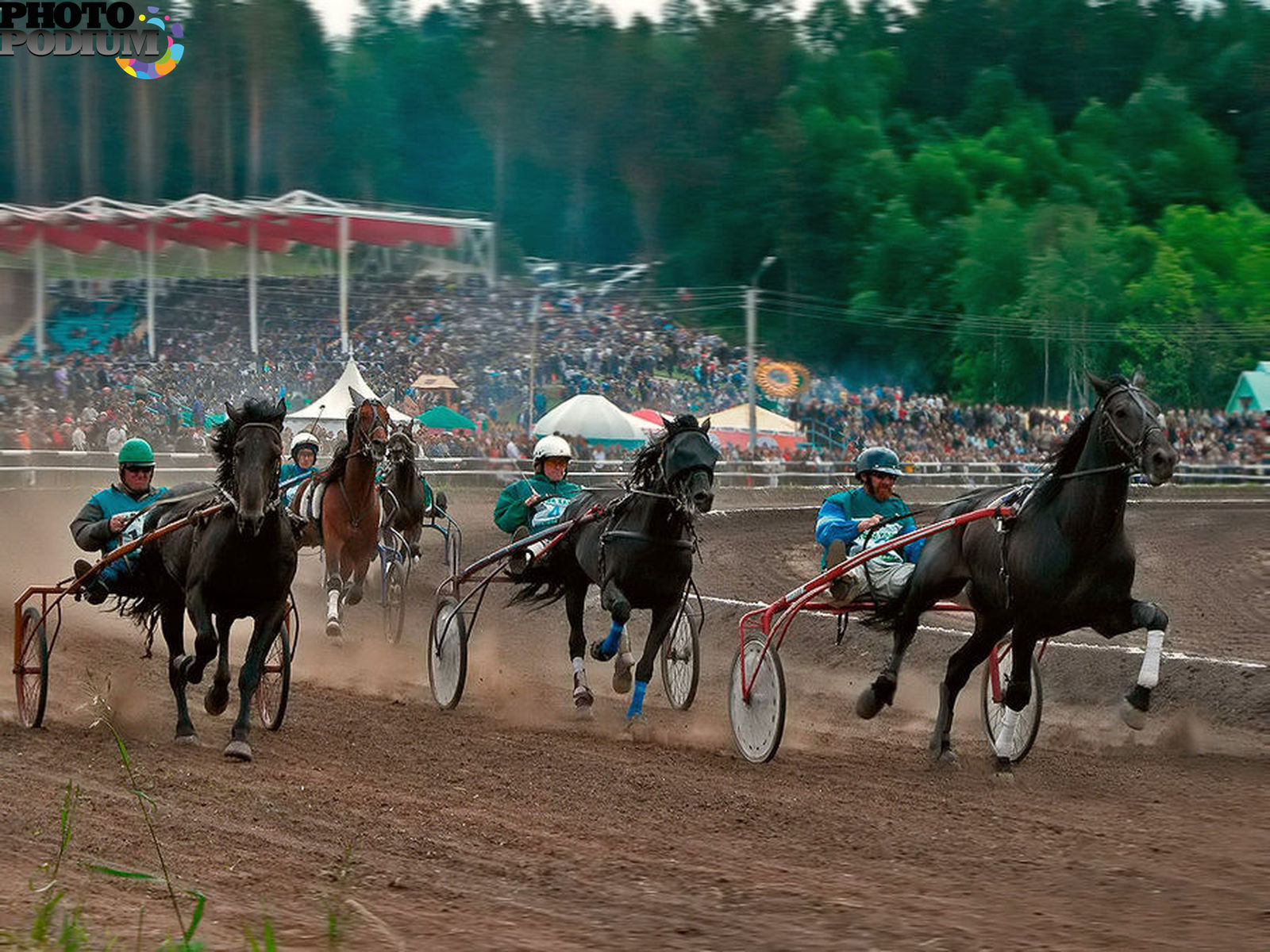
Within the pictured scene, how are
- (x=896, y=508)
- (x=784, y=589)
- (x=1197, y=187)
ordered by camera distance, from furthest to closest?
1. (x=1197, y=187)
2. (x=784, y=589)
3. (x=896, y=508)

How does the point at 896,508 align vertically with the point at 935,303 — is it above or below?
below

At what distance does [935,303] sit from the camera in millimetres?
47344

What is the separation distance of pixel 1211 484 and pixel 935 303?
14.7 metres

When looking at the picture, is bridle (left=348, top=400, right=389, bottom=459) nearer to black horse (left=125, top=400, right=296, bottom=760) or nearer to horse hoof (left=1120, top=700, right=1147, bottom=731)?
black horse (left=125, top=400, right=296, bottom=760)

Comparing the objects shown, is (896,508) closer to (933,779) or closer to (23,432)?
(933,779)

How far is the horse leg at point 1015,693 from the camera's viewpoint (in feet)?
24.9

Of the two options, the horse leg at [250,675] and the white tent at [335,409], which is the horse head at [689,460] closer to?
the horse leg at [250,675]

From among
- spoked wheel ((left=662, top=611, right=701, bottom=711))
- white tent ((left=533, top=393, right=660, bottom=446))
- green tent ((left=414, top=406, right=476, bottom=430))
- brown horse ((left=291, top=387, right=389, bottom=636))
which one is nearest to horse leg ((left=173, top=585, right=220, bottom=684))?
spoked wheel ((left=662, top=611, right=701, bottom=711))

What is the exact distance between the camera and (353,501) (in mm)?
12969

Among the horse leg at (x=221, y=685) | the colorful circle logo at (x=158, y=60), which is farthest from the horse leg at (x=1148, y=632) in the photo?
the colorful circle logo at (x=158, y=60)

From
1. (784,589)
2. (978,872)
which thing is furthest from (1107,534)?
(784,589)

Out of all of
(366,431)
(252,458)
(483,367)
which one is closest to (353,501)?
(366,431)

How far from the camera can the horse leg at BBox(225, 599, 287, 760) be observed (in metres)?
7.79

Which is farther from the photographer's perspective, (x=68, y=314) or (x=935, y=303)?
(x=935, y=303)
